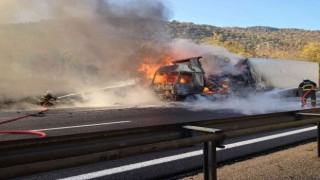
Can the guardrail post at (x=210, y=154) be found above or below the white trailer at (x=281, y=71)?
below

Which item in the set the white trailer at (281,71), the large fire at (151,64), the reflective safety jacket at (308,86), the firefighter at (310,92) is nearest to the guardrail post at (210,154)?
the firefighter at (310,92)

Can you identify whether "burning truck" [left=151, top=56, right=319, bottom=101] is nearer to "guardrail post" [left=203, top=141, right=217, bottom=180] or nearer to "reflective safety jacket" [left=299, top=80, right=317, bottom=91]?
"reflective safety jacket" [left=299, top=80, right=317, bottom=91]

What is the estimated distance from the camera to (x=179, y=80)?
17.6 metres

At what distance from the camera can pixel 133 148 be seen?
315 cm

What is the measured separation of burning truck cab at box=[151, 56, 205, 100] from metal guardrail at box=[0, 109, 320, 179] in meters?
12.8

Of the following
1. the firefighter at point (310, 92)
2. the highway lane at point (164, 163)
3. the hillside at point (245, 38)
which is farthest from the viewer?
the hillside at point (245, 38)

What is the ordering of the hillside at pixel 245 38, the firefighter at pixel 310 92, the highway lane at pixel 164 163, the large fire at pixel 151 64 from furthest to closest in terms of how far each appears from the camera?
the hillside at pixel 245 38 → the large fire at pixel 151 64 → the firefighter at pixel 310 92 → the highway lane at pixel 164 163

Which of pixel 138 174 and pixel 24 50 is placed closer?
pixel 138 174

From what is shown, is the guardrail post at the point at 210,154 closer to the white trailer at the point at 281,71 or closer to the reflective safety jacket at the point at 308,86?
the reflective safety jacket at the point at 308,86

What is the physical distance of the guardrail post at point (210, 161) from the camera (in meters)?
3.92

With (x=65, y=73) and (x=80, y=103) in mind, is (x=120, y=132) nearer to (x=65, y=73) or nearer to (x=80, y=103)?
(x=80, y=103)

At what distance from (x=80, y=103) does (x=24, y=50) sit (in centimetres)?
685

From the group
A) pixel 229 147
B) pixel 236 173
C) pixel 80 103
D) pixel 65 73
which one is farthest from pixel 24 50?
pixel 236 173

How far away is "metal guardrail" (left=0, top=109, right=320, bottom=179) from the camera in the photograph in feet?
9.08
